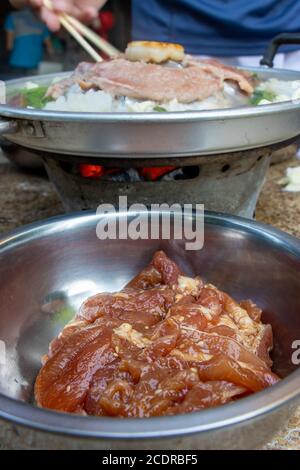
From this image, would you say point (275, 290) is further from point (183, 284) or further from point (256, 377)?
point (256, 377)

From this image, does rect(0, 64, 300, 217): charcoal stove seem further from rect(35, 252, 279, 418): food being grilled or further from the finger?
the finger

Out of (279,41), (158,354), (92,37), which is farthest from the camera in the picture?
(279,41)

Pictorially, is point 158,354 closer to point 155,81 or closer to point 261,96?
point 155,81

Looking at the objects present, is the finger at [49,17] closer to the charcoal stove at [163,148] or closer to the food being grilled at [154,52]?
the food being grilled at [154,52]

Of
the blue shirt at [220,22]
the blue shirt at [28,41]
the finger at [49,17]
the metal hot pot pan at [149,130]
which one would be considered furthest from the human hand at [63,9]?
the blue shirt at [28,41]

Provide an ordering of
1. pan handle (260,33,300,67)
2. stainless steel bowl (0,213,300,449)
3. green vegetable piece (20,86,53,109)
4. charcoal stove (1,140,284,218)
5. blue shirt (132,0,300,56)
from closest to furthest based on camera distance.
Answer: stainless steel bowl (0,213,300,449) < charcoal stove (1,140,284,218) < green vegetable piece (20,86,53,109) < pan handle (260,33,300,67) < blue shirt (132,0,300,56)

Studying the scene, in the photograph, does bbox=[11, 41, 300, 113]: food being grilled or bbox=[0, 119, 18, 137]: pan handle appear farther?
bbox=[11, 41, 300, 113]: food being grilled

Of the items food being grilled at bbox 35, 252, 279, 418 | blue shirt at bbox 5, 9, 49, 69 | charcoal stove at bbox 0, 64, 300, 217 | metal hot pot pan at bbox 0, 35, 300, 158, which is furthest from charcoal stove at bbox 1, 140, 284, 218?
blue shirt at bbox 5, 9, 49, 69

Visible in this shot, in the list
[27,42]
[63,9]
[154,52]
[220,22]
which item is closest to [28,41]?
[27,42]
